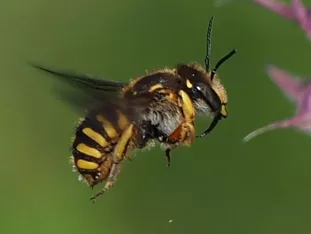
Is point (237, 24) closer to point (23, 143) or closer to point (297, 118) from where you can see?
point (23, 143)

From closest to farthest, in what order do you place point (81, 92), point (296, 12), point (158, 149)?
point (296, 12) < point (81, 92) < point (158, 149)

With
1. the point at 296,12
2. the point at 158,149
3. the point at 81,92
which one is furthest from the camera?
the point at 158,149

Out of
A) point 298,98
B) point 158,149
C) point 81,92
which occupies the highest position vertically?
point 158,149

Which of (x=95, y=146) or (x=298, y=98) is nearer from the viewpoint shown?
(x=298, y=98)

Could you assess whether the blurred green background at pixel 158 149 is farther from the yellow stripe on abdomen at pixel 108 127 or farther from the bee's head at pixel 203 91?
the yellow stripe on abdomen at pixel 108 127

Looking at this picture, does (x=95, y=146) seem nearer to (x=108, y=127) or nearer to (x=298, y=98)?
(x=108, y=127)

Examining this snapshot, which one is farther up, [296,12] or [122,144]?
[122,144]

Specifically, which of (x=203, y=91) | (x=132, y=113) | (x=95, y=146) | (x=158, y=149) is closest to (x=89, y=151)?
(x=95, y=146)

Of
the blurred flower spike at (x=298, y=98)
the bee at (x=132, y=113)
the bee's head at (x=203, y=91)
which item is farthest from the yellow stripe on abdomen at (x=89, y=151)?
the blurred flower spike at (x=298, y=98)
